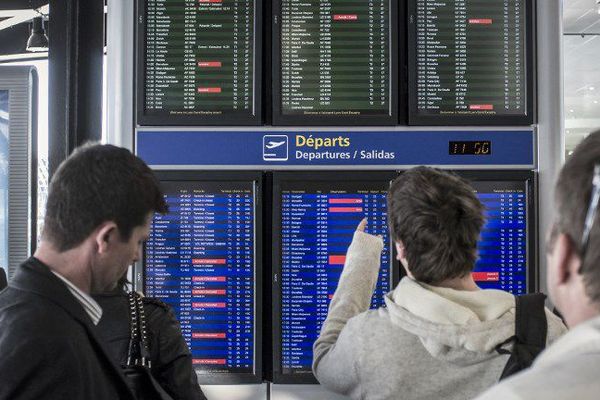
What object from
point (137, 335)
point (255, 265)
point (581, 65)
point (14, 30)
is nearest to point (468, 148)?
point (255, 265)

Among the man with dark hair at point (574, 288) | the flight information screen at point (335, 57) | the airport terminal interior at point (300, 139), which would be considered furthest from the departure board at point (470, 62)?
the man with dark hair at point (574, 288)

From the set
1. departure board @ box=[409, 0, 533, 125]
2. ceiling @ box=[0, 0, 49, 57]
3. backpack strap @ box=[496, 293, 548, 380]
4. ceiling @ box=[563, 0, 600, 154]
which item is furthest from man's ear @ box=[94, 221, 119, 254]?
ceiling @ box=[563, 0, 600, 154]

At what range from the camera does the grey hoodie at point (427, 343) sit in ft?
6.07

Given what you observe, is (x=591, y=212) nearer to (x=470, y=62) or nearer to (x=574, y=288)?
(x=574, y=288)

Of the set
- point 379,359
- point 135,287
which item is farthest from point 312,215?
point 379,359

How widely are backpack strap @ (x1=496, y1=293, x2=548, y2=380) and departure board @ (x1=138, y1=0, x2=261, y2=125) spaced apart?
1475mm

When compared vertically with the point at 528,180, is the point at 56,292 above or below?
below

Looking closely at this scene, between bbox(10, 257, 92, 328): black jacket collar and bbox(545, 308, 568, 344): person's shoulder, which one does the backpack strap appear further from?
bbox(10, 257, 92, 328): black jacket collar

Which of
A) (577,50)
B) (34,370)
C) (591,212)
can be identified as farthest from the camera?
(577,50)

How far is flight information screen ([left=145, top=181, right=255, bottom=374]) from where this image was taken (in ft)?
9.72

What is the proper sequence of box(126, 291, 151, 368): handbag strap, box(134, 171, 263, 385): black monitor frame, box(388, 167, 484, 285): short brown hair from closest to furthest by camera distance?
box(388, 167, 484, 285): short brown hair
box(126, 291, 151, 368): handbag strap
box(134, 171, 263, 385): black monitor frame

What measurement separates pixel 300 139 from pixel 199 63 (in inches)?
19.4

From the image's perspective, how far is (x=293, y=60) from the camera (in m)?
2.98

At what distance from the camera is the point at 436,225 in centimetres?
199
